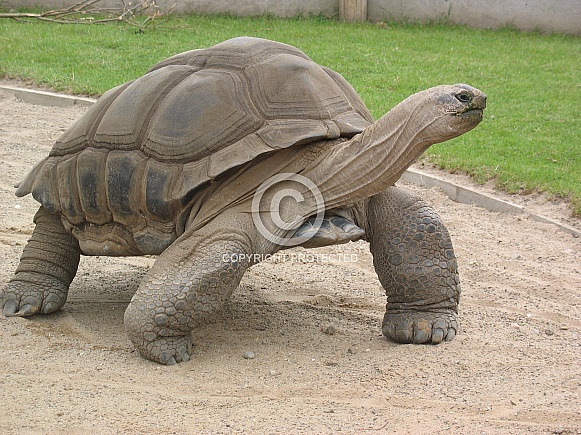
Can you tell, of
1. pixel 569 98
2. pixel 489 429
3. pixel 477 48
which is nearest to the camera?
pixel 489 429

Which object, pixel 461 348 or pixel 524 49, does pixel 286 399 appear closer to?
pixel 461 348

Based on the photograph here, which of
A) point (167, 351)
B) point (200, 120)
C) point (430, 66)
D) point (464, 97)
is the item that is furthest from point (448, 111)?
point (430, 66)

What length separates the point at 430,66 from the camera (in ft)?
32.6

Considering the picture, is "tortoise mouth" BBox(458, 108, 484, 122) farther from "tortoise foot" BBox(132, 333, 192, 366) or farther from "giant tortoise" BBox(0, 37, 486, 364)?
"tortoise foot" BBox(132, 333, 192, 366)

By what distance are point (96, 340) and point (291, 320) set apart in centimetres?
94

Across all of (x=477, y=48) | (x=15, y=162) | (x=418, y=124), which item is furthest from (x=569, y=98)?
(x=418, y=124)

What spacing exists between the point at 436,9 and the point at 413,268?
31.6 feet

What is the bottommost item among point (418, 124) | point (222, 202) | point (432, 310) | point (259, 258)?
point (432, 310)

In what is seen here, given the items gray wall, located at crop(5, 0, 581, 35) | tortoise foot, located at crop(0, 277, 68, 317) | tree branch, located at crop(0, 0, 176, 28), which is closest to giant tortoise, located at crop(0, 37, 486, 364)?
tortoise foot, located at crop(0, 277, 68, 317)

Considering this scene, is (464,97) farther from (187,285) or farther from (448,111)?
(187,285)

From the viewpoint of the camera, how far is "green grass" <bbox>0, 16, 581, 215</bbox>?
259 inches

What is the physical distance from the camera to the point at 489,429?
2760 mm

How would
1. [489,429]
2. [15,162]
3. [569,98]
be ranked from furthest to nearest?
[569,98] < [15,162] < [489,429]

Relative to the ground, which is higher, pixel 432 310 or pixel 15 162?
pixel 432 310
